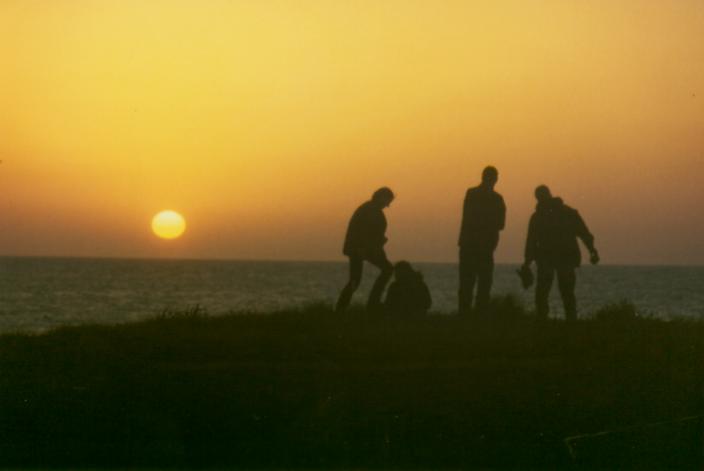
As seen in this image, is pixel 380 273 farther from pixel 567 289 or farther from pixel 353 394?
pixel 353 394

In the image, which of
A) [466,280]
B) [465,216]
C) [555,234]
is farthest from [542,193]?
[466,280]

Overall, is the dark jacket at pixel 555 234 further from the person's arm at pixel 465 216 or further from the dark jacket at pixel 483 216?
the person's arm at pixel 465 216

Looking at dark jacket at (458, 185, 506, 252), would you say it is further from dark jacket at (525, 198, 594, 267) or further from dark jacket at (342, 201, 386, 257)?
dark jacket at (342, 201, 386, 257)

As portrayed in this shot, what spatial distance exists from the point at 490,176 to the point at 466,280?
1585 mm

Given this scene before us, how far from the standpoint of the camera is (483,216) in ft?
58.5

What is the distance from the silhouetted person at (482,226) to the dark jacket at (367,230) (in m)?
1.18

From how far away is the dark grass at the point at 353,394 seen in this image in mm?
9102

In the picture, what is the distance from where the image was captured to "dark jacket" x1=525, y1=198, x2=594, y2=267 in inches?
714

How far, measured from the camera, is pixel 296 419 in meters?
10.2

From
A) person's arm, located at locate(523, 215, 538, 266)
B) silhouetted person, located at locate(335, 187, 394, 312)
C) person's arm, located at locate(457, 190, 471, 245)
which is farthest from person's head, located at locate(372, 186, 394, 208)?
person's arm, located at locate(523, 215, 538, 266)

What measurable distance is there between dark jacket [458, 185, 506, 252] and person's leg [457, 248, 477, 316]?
172 millimetres

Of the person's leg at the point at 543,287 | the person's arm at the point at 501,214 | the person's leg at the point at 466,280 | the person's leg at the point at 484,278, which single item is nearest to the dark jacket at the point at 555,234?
the person's leg at the point at 543,287

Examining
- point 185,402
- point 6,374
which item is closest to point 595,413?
point 185,402

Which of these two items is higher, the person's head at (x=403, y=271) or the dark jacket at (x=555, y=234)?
the dark jacket at (x=555, y=234)
